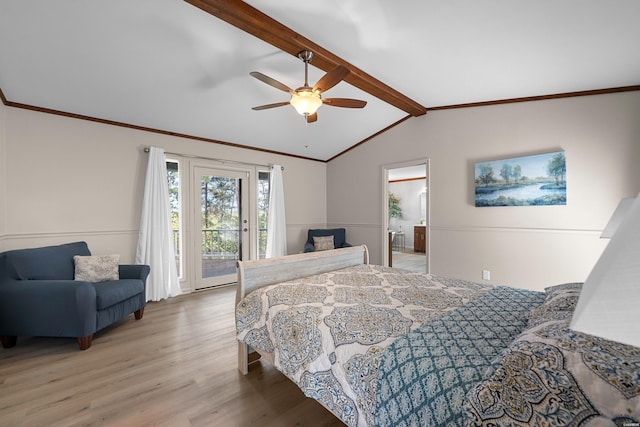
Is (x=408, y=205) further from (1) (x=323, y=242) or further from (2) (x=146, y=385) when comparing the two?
(2) (x=146, y=385)

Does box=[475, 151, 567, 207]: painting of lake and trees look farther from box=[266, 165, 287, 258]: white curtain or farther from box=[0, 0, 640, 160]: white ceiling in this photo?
box=[266, 165, 287, 258]: white curtain

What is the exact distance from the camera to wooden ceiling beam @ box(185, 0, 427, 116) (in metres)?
2.02

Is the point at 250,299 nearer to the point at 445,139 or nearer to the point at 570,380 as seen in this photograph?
the point at 570,380

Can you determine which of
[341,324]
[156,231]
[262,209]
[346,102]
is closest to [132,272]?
[156,231]

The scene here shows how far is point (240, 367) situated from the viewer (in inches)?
84.4

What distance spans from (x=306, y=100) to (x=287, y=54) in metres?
0.66

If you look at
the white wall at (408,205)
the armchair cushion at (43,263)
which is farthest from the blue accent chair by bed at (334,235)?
the white wall at (408,205)

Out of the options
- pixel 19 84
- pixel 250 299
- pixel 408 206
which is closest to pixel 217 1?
pixel 250 299

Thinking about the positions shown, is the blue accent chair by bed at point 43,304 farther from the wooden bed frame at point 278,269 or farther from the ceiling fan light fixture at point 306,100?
the ceiling fan light fixture at point 306,100

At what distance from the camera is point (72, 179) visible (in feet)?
10.9

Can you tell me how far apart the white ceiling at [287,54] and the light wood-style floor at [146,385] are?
2.58 m

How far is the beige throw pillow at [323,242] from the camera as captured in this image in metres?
5.06

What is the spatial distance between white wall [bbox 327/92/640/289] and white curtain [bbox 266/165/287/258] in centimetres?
191

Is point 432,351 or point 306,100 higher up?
point 306,100
